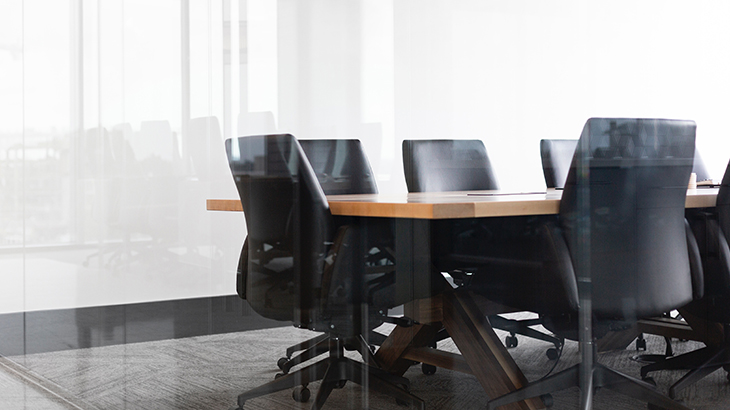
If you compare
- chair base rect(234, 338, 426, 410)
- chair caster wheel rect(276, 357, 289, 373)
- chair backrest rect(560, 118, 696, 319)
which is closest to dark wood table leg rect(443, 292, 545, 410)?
chair base rect(234, 338, 426, 410)

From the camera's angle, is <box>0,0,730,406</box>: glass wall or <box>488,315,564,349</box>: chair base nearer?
<box>488,315,564,349</box>: chair base

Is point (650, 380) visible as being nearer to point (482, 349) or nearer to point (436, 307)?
point (482, 349)

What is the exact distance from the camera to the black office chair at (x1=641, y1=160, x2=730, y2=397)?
245 cm

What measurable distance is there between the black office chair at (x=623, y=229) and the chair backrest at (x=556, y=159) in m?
0.03

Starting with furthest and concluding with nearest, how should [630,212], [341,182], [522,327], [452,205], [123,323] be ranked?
1. [123,323]
2. [341,182]
3. [522,327]
4. [630,212]
5. [452,205]

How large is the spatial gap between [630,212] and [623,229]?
2.4 inches

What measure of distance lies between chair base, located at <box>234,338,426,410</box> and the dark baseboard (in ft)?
0.62

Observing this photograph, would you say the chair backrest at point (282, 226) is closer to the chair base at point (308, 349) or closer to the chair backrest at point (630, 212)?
the chair base at point (308, 349)

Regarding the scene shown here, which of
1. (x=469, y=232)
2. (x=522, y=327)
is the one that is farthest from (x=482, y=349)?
(x=469, y=232)

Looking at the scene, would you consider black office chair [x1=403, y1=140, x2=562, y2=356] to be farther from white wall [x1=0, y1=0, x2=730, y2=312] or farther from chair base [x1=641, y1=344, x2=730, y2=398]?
chair base [x1=641, y1=344, x2=730, y2=398]

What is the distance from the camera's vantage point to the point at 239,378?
261 cm

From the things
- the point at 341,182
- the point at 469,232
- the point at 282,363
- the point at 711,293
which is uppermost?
the point at 341,182

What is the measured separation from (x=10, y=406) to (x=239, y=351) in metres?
1.05

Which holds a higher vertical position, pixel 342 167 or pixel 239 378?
pixel 342 167
